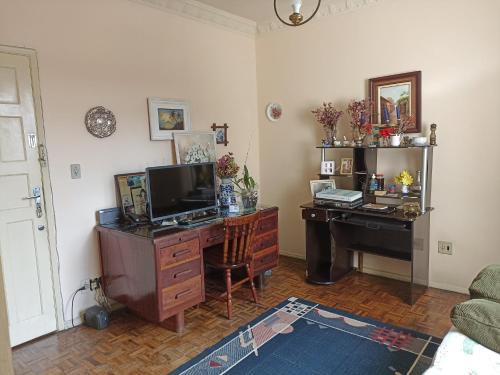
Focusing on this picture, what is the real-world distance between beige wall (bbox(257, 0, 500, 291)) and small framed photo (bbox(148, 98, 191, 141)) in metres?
1.32

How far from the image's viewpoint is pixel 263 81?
437 centimetres

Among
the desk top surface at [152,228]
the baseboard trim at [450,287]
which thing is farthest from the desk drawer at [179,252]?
the baseboard trim at [450,287]

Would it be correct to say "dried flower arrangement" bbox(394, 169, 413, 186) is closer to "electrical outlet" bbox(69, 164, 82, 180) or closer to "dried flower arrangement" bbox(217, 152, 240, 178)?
"dried flower arrangement" bbox(217, 152, 240, 178)

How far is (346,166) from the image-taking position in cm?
360

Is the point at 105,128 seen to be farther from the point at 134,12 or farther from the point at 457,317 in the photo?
the point at 457,317

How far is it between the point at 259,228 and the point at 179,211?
748 mm

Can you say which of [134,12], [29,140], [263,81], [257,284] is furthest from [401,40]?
[29,140]

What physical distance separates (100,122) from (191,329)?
5.91 feet

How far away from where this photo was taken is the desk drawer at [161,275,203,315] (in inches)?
101

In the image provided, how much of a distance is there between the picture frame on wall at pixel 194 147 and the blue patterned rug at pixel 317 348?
1.65 meters

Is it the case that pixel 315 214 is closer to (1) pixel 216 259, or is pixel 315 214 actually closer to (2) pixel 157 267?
(1) pixel 216 259

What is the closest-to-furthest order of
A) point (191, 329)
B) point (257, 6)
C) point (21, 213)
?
point (21, 213) < point (191, 329) < point (257, 6)

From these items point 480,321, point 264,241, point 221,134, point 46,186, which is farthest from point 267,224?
point 480,321

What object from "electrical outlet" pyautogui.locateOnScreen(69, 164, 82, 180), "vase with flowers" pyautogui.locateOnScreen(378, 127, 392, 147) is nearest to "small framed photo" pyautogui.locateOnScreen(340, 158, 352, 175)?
"vase with flowers" pyautogui.locateOnScreen(378, 127, 392, 147)
